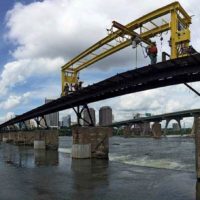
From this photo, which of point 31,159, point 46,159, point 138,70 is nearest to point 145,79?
point 138,70

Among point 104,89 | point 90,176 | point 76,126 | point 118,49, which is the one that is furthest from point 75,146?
point 90,176

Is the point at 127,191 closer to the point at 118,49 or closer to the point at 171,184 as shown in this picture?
the point at 171,184

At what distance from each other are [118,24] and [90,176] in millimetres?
21777

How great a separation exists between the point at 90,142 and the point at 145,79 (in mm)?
22262

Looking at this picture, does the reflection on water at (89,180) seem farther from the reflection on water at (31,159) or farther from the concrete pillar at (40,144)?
the concrete pillar at (40,144)

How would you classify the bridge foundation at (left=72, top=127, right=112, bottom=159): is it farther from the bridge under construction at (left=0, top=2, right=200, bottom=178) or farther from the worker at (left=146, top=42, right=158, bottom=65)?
the worker at (left=146, top=42, right=158, bottom=65)

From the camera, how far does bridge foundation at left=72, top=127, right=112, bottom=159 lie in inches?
2489

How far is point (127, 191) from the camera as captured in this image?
3141 centimetres

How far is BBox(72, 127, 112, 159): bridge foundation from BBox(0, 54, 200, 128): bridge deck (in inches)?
211

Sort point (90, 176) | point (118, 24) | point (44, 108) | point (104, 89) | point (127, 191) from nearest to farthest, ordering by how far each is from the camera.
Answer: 1. point (127, 191)
2. point (90, 176)
3. point (118, 24)
4. point (104, 89)
5. point (44, 108)

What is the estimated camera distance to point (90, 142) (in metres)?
63.3

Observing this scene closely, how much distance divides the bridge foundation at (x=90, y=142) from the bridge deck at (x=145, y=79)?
17.6 feet

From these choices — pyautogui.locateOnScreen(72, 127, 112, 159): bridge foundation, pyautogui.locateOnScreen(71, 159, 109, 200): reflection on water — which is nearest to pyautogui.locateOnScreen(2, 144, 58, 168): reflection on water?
pyautogui.locateOnScreen(72, 127, 112, 159): bridge foundation

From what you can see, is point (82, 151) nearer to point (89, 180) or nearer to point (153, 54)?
point (89, 180)
